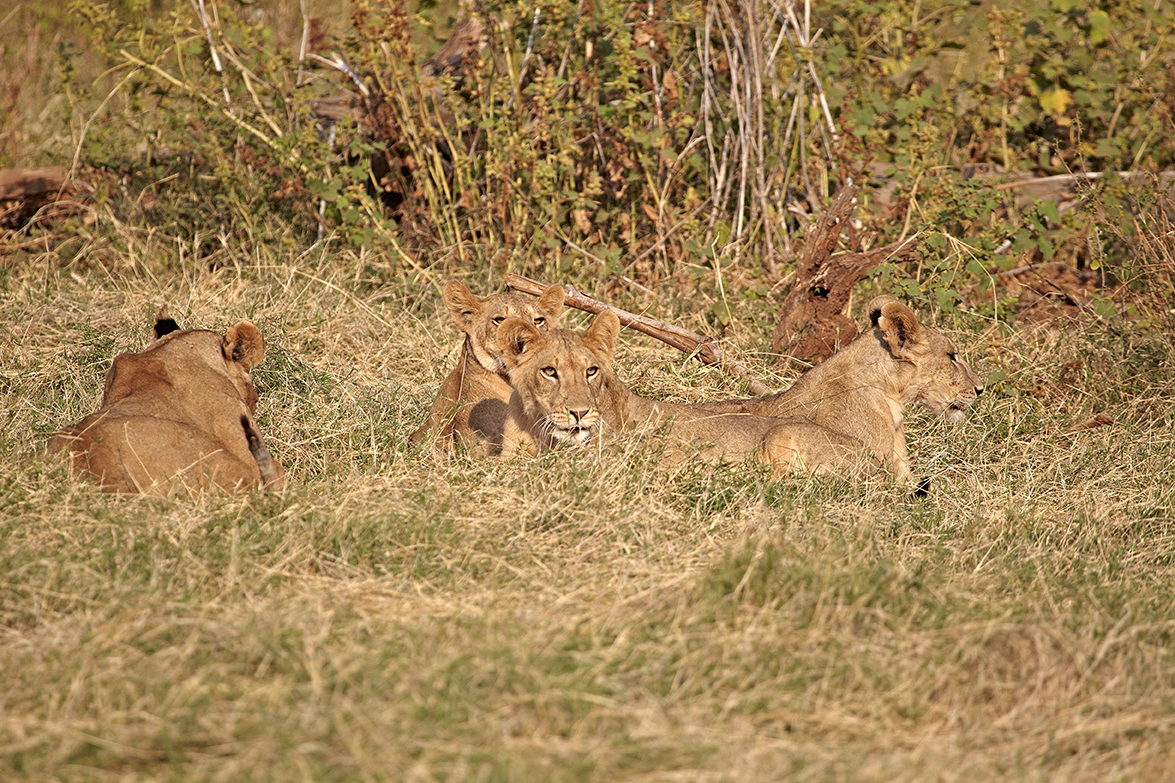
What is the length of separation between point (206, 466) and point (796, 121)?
5055 mm

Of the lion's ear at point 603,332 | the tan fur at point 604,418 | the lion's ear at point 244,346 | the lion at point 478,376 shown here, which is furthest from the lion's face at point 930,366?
the lion's ear at point 244,346

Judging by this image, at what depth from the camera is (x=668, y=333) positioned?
655 centimetres

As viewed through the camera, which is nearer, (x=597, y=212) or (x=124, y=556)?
(x=124, y=556)

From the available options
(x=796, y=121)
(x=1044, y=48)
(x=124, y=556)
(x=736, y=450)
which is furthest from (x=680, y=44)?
(x=124, y=556)

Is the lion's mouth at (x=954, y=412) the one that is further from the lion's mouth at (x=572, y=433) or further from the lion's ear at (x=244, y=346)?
the lion's ear at (x=244, y=346)

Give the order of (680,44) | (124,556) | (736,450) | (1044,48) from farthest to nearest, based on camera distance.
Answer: (1044,48) < (680,44) < (736,450) < (124,556)

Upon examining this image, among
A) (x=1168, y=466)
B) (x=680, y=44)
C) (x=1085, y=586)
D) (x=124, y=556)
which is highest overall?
(x=680, y=44)

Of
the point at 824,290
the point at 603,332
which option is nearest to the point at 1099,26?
the point at 824,290

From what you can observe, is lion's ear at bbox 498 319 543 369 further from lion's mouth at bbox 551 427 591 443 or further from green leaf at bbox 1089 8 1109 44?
green leaf at bbox 1089 8 1109 44

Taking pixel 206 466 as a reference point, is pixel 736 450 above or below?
below

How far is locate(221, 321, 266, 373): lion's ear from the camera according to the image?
4.89 metres

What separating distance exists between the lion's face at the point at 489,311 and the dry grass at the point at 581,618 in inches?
22.3

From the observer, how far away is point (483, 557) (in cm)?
415

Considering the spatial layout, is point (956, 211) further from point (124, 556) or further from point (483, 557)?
point (124, 556)
